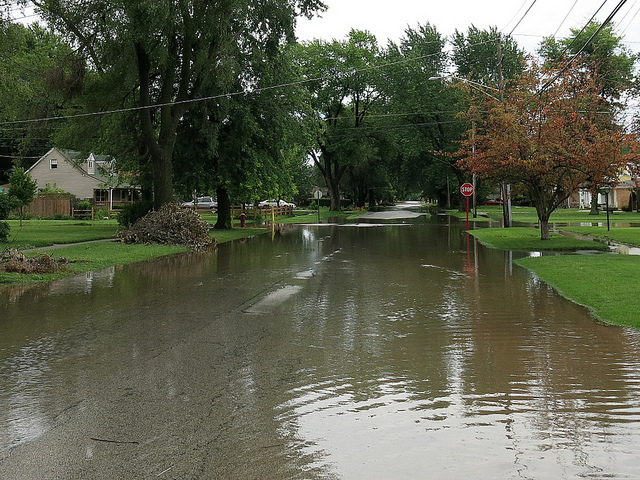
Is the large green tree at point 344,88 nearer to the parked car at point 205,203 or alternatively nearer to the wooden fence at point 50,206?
the parked car at point 205,203

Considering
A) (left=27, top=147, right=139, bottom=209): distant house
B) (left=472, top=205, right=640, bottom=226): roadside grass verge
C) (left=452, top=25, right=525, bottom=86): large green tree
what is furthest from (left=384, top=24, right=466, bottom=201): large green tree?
(left=27, top=147, right=139, bottom=209): distant house

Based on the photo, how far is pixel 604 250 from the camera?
870 inches

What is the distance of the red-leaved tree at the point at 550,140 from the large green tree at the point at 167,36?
11.1 metres

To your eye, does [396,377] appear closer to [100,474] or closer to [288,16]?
[100,474]

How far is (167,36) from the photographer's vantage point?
90.7ft

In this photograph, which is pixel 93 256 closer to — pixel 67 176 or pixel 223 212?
pixel 223 212

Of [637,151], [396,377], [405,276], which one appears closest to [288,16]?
[637,151]

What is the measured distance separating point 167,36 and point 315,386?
2409cm

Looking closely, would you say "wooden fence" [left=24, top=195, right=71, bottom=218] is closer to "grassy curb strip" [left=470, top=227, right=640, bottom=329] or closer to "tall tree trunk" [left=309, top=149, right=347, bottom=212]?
"tall tree trunk" [left=309, top=149, right=347, bottom=212]

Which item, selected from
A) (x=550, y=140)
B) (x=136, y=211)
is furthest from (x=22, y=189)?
(x=550, y=140)

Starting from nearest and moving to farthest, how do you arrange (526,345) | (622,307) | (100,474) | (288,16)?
(100,474) < (526,345) < (622,307) < (288,16)

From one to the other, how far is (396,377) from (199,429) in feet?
8.00

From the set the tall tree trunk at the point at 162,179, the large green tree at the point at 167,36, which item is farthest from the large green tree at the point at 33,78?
the tall tree trunk at the point at 162,179

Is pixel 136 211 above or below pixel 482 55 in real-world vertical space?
below
